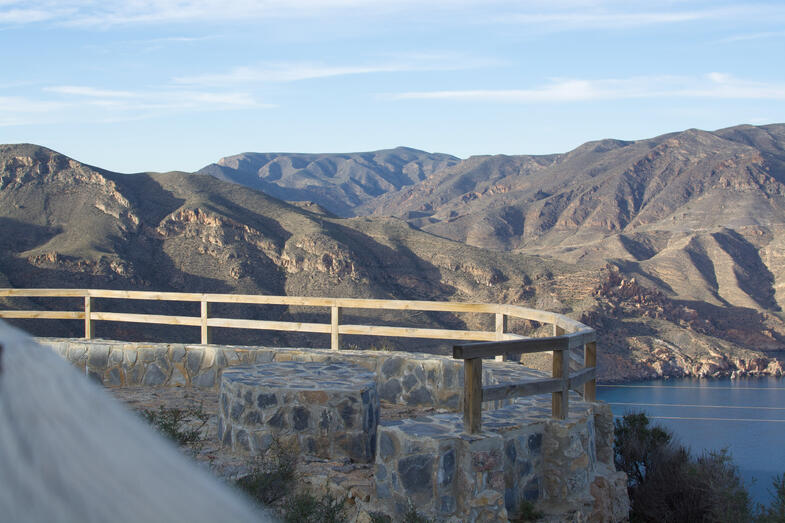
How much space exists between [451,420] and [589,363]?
155 cm

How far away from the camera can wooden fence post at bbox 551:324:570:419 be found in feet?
18.6

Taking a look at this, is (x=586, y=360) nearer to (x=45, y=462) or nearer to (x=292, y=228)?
(x=45, y=462)

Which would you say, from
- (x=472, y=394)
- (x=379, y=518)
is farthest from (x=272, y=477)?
(x=472, y=394)

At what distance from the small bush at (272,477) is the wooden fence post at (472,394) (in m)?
1.40

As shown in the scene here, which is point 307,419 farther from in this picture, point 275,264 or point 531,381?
point 275,264

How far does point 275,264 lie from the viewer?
→ 3900cm

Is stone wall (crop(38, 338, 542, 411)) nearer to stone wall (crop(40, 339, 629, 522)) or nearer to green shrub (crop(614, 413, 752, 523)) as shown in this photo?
stone wall (crop(40, 339, 629, 522))

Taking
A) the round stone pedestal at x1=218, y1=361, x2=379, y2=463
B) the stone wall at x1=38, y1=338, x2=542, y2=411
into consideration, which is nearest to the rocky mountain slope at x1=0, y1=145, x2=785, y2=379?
the stone wall at x1=38, y1=338, x2=542, y2=411

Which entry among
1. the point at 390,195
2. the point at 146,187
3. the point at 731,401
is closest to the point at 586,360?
the point at 731,401

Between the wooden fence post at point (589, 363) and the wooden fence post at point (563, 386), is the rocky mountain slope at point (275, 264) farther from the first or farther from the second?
the wooden fence post at point (563, 386)

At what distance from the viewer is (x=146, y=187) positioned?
4391 centimetres

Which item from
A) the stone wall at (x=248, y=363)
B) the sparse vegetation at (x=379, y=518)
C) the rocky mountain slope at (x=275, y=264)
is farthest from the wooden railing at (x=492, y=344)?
the rocky mountain slope at (x=275, y=264)

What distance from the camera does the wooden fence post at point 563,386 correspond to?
5.68 meters

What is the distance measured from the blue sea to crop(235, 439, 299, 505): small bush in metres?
22.7
